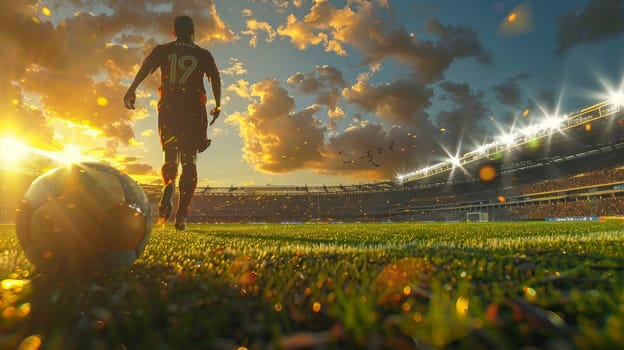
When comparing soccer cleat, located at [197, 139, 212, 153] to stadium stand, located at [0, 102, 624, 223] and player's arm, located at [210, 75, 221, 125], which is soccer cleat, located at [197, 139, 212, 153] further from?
stadium stand, located at [0, 102, 624, 223]

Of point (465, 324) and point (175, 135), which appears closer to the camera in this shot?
point (465, 324)

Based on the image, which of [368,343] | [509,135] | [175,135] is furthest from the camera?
[509,135]

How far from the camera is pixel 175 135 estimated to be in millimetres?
5969

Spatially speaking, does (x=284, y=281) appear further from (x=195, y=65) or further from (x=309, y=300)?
(x=195, y=65)

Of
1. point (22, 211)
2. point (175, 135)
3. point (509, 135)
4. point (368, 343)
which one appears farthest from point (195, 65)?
point (509, 135)

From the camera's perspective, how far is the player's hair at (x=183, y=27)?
21.0 feet

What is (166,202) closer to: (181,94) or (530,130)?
(181,94)

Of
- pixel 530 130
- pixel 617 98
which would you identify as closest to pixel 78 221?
pixel 617 98

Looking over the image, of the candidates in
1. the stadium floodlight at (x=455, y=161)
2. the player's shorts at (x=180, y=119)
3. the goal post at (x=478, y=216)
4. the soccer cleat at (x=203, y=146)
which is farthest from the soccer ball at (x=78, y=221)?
the stadium floodlight at (x=455, y=161)

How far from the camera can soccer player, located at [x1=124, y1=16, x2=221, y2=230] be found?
596 cm

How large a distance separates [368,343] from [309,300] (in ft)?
2.12

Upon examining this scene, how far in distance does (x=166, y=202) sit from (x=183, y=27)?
3.07 metres

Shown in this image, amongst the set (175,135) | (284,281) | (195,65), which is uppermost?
(195,65)

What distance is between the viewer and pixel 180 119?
597cm
